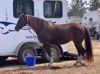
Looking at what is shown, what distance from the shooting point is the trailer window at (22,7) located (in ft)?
47.0

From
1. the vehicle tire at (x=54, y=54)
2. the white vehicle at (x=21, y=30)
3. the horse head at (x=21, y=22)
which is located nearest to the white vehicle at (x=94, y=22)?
the white vehicle at (x=21, y=30)

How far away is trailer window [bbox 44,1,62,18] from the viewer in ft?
49.1

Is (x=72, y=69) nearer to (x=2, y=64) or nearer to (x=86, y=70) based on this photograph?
(x=86, y=70)

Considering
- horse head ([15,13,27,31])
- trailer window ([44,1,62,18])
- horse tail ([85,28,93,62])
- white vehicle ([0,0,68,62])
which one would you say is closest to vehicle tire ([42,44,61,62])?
white vehicle ([0,0,68,62])

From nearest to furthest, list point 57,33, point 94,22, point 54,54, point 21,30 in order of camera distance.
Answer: point 57,33, point 21,30, point 54,54, point 94,22

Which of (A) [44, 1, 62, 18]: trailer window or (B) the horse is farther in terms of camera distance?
(A) [44, 1, 62, 18]: trailer window

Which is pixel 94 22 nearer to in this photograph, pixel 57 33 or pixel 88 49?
pixel 88 49

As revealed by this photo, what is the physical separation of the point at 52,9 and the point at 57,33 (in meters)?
1.99

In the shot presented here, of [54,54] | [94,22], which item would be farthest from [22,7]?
[94,22]

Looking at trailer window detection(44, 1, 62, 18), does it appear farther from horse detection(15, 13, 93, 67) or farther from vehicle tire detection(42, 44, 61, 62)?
horse detection(15, 13, 93, 67)

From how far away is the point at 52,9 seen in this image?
49.5 ft

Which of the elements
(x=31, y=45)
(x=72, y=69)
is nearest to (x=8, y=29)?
(x=31, y=45)

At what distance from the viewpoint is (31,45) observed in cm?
1434

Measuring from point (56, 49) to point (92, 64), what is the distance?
1744mm
